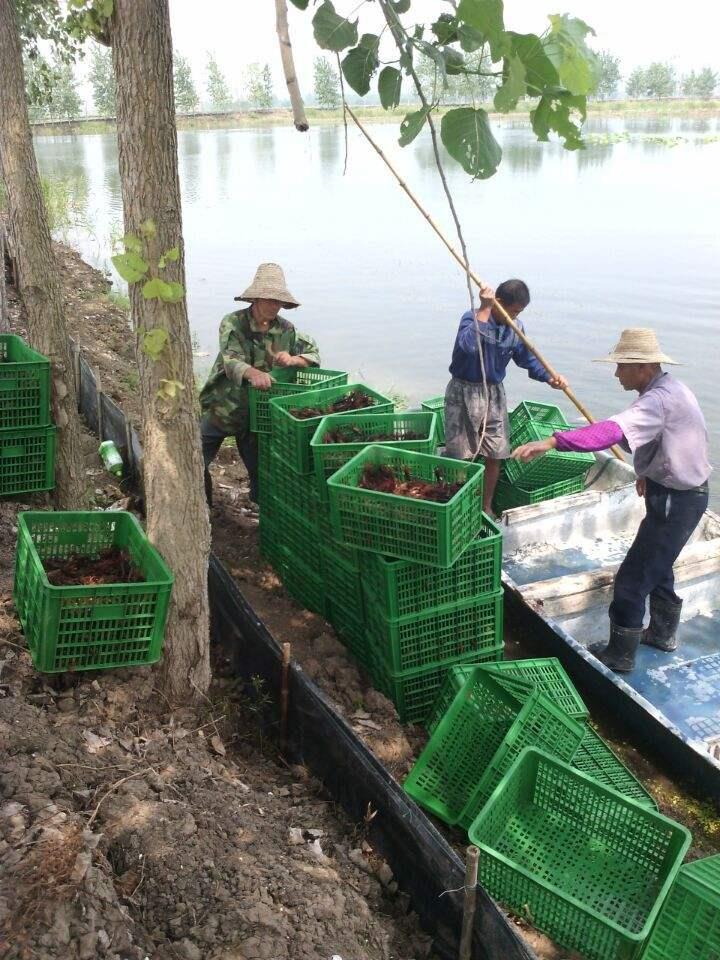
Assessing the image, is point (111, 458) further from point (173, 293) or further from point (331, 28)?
point (331, 28)

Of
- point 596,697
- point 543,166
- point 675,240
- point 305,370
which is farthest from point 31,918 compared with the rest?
point 543,166

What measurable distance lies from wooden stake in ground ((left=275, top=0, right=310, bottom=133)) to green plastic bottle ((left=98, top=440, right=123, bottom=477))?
525 cm

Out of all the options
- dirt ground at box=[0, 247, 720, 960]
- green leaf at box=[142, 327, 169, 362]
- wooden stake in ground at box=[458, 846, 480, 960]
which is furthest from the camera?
green leaf at box=[142, 327, 169, 362]

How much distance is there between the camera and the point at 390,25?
215 centimetres

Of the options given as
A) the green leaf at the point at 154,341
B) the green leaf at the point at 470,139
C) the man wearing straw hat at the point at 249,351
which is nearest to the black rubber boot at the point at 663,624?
the man wearing straw hat at the point at 249,351

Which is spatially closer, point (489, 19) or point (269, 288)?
point (489, 19)

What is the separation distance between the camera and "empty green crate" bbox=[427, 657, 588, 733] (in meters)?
4.29

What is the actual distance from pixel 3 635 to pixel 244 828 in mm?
1646

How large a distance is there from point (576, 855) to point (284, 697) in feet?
4.96

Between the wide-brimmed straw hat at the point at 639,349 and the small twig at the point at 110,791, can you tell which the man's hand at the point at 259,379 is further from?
the small twig at the point at 110,791

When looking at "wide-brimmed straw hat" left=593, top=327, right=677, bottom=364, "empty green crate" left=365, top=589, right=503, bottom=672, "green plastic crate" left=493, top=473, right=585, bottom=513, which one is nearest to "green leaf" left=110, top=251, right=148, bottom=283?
"empty green crate" left=365, top=589, right=503, bottom=672

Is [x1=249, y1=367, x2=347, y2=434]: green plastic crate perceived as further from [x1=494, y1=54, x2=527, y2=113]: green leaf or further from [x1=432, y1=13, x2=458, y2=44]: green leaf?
[x1=494, y1=54, x2=527, y2=113]: green leaf

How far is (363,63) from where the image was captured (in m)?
2.21

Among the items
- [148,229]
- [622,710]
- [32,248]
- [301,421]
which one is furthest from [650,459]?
[32,248]
